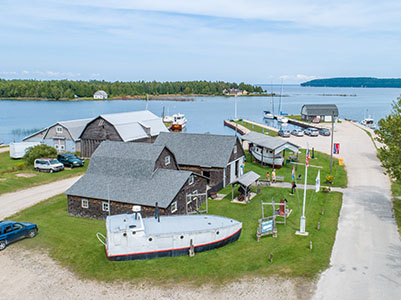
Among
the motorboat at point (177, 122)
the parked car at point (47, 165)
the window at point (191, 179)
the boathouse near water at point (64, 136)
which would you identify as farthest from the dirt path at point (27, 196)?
the motorboat at point (177, 122)

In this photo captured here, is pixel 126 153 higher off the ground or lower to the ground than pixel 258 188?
higher

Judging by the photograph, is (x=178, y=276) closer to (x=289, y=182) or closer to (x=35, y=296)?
(x=35, y=296)

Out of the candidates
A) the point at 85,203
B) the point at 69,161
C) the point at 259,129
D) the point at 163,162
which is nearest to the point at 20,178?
the point at 69,161

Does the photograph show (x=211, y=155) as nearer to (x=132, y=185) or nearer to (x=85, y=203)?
(x=132, y=185)

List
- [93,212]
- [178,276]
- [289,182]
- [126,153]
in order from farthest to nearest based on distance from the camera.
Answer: [289,182]
[126,153]
[93,212]
[178,276]

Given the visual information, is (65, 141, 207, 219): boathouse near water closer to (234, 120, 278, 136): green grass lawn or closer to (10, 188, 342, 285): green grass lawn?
(10, 188, 342, 285): green grass lawn

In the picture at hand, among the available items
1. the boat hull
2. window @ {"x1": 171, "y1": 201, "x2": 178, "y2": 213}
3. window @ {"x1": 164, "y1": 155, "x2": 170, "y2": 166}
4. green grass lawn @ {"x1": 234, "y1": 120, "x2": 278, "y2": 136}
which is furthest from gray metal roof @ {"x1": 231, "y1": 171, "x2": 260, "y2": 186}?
green grass lawn @ {"x1": 234, "y1": 120, "x2": 278, "y2": 136}

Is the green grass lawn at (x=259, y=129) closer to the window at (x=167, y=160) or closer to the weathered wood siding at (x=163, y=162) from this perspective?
the weathered wood siding at (x=163, y=162)

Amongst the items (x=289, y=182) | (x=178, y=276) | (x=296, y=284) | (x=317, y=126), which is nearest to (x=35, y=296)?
(x=178, y=276)
